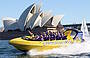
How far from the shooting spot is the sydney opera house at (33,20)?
84.4 metres

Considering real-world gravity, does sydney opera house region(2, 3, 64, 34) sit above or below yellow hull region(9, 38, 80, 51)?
below

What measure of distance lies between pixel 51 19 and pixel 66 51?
67.9 metres

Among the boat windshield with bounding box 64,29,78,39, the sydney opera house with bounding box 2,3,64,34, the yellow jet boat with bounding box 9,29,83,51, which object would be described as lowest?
the sydney opera house with bounding box 2,3,64,34

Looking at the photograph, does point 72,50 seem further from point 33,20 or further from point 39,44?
point 33,20

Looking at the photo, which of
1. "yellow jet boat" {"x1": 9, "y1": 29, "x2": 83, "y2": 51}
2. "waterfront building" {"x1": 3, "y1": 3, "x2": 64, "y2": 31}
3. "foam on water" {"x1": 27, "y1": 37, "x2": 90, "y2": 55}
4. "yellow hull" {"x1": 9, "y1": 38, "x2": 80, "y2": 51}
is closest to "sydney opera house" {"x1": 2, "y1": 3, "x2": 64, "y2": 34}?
"waterfront building" {"x1": 3, "y1": 3, "x2": 64, "y2": 31}

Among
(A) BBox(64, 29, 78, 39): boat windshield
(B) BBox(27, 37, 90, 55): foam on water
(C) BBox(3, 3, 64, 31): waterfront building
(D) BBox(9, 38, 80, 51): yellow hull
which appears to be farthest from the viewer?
(C) BBox(3, 3, 64, 31): waterfront building

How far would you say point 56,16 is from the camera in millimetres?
91250

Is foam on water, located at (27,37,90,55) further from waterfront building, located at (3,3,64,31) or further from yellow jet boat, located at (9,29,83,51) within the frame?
waterfront building, located at (3,3,64,31)

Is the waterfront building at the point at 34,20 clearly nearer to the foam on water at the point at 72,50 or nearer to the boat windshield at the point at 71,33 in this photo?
the boat windshield at the point at 71,33

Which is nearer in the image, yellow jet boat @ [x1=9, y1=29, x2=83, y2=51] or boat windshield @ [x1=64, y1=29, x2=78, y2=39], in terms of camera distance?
yellow jet boat @ [x1=9, y1=29, x2=83, y2=51]

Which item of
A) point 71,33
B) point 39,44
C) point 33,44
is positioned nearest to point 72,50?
point 71,33

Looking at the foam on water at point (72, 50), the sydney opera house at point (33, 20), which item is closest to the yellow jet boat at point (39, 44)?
the foam on water at point (72, 50)

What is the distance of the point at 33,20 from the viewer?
85.8 meters

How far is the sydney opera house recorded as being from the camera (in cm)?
8444
